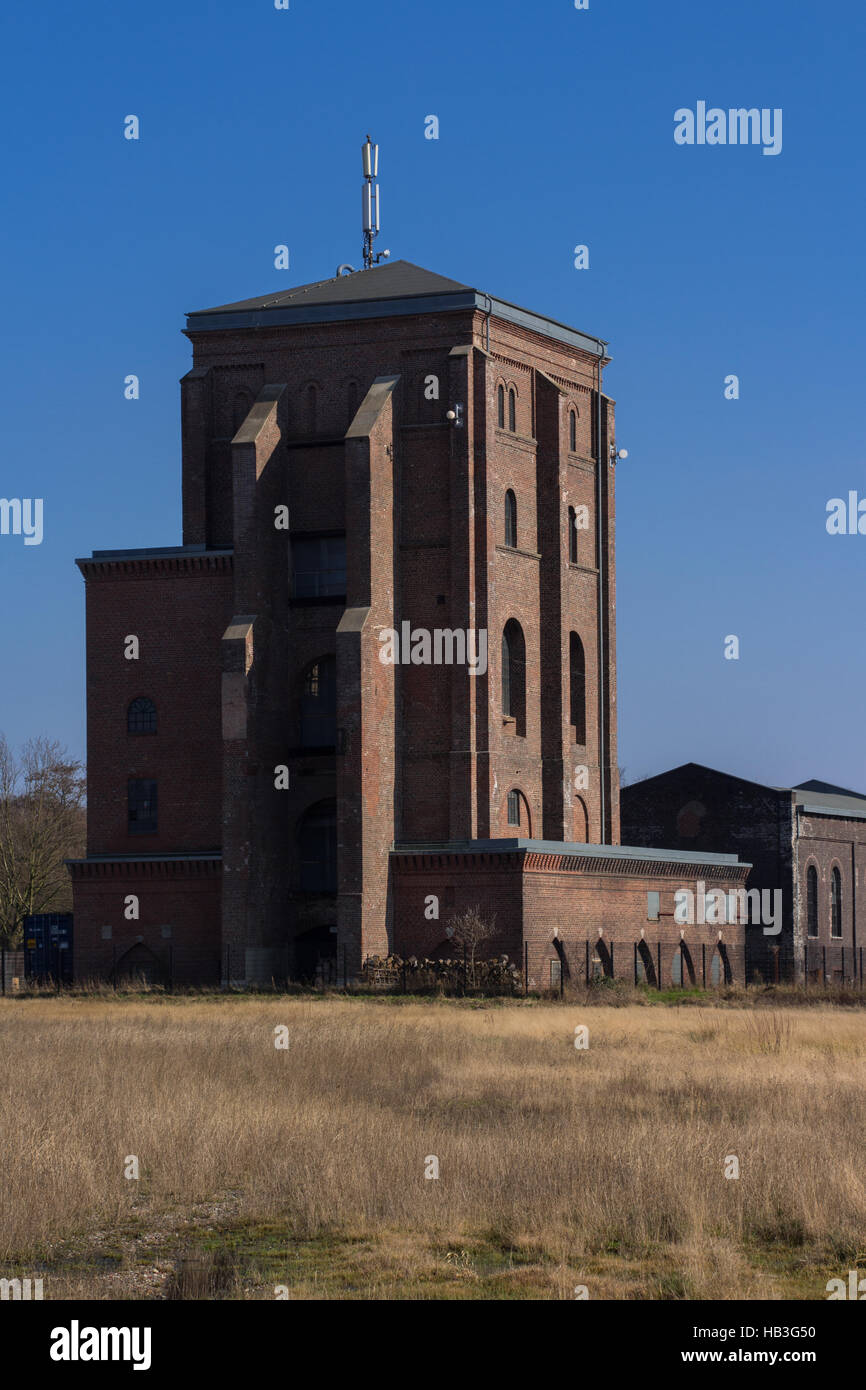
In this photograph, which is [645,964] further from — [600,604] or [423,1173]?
[423,1173]

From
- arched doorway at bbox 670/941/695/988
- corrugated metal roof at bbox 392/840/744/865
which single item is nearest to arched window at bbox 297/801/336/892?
corrugated metal roof at bbox 392/840/744/865

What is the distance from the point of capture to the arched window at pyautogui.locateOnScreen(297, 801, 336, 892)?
51406 millimetres

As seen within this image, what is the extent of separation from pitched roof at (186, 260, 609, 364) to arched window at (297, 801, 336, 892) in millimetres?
13997

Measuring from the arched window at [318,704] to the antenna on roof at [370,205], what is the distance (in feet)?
52.2

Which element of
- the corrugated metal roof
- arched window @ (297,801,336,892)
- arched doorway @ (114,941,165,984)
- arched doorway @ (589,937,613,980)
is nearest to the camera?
the corrugated metal roof

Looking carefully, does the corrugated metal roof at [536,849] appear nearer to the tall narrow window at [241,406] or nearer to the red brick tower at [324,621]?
the red brick tower at [324,621]

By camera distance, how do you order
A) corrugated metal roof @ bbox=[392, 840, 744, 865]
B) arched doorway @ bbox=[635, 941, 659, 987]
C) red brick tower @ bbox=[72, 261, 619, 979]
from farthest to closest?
arched doorway @ bbox=[635, 941, 659, 987] → red brick tower @ bbox=[72, 261, 619, 979] → corrugated metal roof @ bbox=[392, 840, 744, 865]

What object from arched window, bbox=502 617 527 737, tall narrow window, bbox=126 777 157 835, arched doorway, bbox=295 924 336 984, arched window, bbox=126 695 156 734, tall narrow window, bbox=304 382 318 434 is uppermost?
tall narrow window, bbox=304 382 318 434

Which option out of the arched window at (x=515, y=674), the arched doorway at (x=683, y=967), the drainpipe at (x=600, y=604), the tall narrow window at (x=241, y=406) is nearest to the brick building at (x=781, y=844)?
the arched doorway at (x=683, y=967)

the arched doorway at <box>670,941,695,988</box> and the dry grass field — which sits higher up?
the dry grass field

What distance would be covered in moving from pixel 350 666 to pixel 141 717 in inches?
325

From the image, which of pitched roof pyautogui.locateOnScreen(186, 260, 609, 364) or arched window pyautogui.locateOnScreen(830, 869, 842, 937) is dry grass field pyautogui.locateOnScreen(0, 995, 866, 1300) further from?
arched window pyautogui.locateOnScreen(830, 869, 842, 937)
